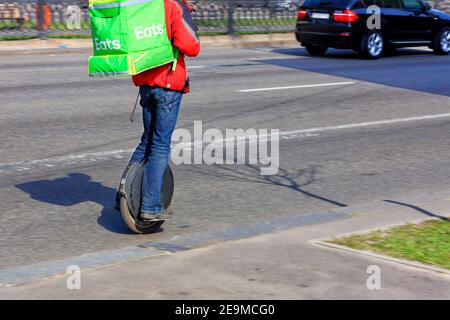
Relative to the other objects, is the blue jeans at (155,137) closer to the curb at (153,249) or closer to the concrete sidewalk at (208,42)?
the curb at (153,249)

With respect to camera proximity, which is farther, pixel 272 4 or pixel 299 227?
pixel 272 4

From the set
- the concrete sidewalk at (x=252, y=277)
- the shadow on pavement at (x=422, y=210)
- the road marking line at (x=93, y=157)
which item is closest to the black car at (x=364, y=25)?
the road marking line at (x=93, y=157)

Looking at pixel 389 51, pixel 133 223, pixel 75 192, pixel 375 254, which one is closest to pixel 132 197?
pixel 133 223

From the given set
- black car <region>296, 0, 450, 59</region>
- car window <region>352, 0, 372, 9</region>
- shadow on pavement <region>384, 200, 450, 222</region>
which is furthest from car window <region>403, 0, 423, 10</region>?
shadow on pavement <region>384, 200, 450, 222</region>

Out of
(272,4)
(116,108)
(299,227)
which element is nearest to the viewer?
(299,227)

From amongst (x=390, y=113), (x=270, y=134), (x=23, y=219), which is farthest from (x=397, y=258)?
(x=390, y=113)

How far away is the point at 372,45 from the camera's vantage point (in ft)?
66.9

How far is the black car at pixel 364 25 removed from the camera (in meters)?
20.2

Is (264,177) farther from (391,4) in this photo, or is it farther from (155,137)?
(391,4)

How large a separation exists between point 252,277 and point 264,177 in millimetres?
3176

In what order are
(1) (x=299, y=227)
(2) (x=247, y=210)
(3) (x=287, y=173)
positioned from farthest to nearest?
(3) (x=287, y=173)
(2) (x=247, y=210)
(1) (x=299, y=227)
